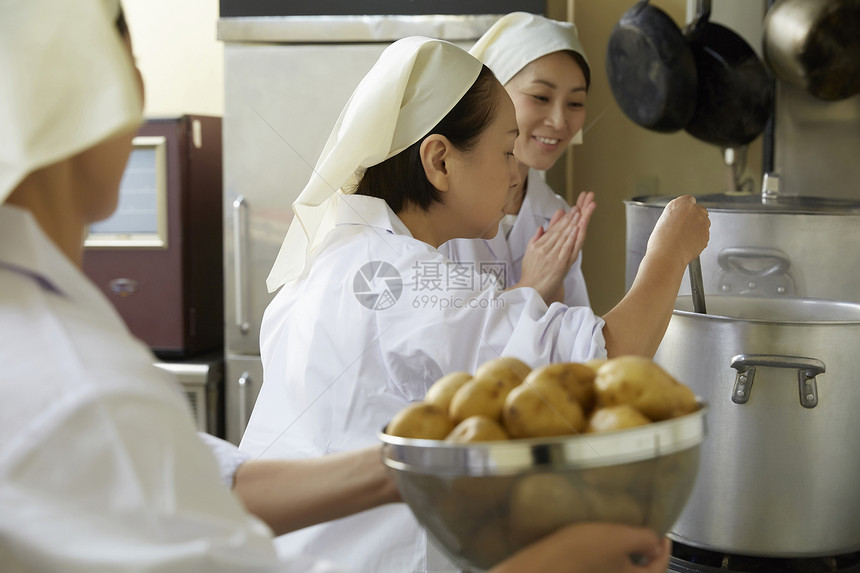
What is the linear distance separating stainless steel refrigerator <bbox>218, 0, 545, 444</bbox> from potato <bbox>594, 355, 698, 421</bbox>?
1.22 m

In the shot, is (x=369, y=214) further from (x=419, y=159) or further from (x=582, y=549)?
(x=582, y=549)

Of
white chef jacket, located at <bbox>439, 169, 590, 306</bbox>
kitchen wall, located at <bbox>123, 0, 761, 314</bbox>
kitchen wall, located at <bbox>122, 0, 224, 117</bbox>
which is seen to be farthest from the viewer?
kitchen wall, located at <bbox>122, 0, 224, 117</bbox>

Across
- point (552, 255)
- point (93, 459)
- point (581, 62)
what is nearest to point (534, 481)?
point (93, 459)

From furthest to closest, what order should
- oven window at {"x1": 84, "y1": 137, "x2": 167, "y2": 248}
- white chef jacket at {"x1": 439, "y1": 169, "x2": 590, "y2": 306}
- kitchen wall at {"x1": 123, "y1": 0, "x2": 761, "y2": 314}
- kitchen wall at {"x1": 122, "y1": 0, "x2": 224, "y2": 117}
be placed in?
kitchen wall at {"x1": 122, "y1": 0, "x2": 224, "y2": 117}, kitchen wall at {"x1": 123, "y1": 0, "x2": 761, "y2": 314}, oven window at {"x1": 84, "y1": 137, "x2": 167, "y2": 248}, white chef jacket at {"x1": 439, "y1": 169, "x2": 590, "y2": 306}

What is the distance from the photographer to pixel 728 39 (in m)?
1.75

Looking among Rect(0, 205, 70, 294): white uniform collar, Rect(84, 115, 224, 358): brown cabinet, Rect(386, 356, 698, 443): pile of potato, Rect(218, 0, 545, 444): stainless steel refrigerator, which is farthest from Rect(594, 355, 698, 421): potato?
Rect(84, 115, 224, 358): brown cabinet

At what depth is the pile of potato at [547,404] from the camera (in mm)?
516

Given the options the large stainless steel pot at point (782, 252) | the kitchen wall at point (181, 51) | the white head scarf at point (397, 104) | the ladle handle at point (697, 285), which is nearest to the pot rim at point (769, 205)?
the large stainless steel pot at point (782, 252)

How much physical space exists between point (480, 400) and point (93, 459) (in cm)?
24

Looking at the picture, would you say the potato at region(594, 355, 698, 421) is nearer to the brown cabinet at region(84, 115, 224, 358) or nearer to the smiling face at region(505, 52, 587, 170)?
the smiling face at region(505, 52, 587, 170)

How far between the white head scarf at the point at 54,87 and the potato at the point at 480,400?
0.84 feet

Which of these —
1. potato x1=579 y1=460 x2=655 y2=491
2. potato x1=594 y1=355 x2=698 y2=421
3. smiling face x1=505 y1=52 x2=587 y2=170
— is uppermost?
smiling face x1=505 y1=52 x2=587 y2=170

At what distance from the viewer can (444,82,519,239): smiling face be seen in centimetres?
106

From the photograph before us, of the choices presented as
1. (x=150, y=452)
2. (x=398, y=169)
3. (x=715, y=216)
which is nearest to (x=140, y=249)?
(x=398, y=169)
